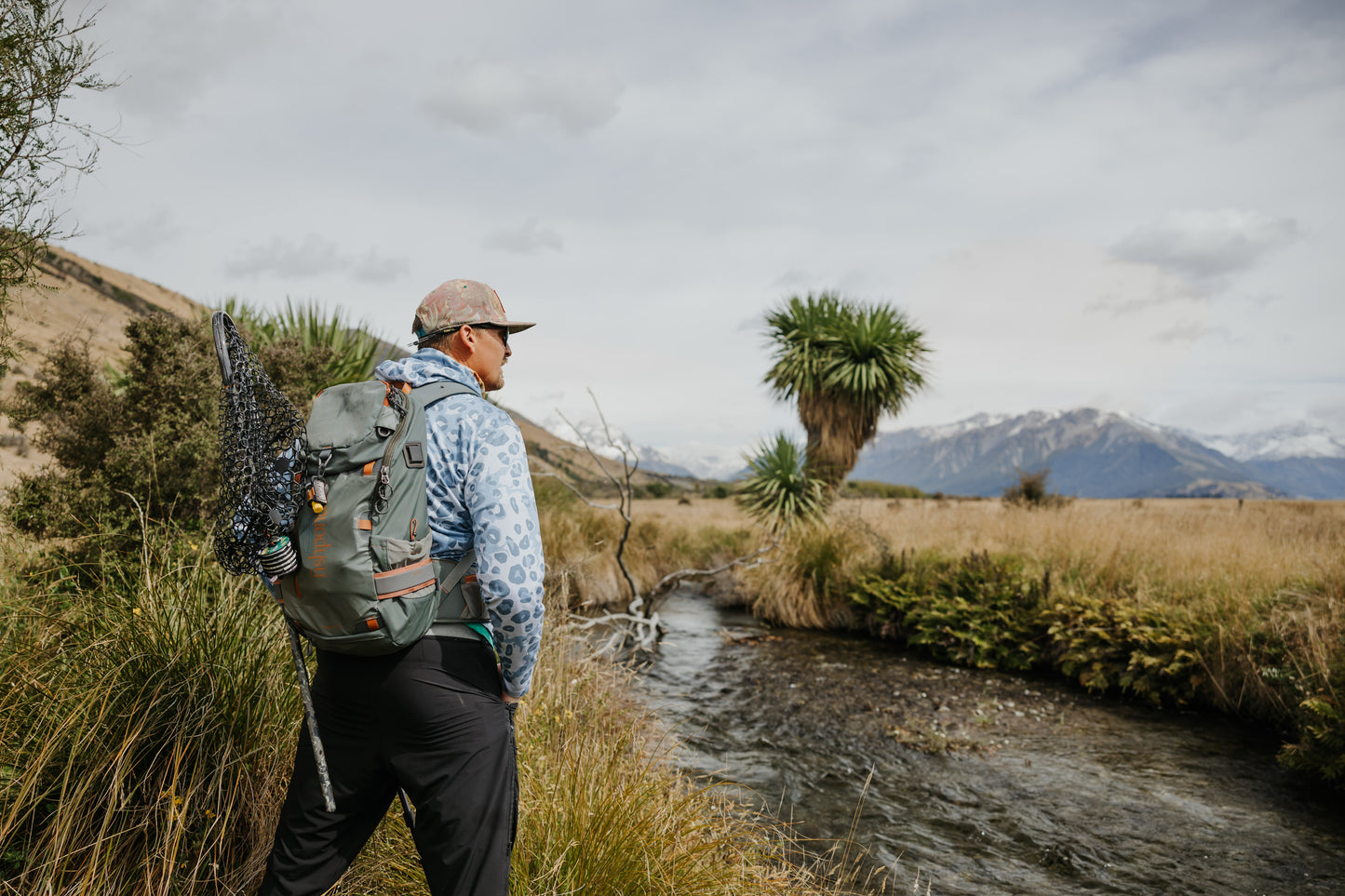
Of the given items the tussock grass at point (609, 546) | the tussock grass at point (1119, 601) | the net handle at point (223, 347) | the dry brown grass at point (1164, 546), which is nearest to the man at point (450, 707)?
the net handle at point (223, 347)

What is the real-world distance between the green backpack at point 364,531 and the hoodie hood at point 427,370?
17cm

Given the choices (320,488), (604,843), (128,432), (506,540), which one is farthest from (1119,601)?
(128,432)

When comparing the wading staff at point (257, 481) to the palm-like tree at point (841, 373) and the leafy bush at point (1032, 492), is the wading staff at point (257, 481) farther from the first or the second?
the leafy bush at point (1032, 492)

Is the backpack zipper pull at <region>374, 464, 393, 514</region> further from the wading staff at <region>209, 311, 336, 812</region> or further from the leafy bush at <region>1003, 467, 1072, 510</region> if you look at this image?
the leafy bush at <region>1003, 467, 1072, 510</region>

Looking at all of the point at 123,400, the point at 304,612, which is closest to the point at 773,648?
the point at 123,400

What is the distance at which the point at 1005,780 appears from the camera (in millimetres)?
5426

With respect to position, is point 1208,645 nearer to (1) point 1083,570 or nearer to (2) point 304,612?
(1) point 1083,570

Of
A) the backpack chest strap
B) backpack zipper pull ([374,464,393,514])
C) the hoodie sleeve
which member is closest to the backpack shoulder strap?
the hoodie sleeve

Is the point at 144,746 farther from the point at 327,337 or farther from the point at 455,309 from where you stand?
the point at 327,337

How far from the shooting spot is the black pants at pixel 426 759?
1876 millimetres

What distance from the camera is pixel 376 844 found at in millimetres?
2898

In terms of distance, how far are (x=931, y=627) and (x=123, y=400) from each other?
8.71 metres

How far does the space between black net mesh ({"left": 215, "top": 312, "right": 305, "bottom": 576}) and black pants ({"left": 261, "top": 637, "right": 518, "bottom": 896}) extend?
15.7 inches

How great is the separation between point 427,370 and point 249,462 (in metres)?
0.53
